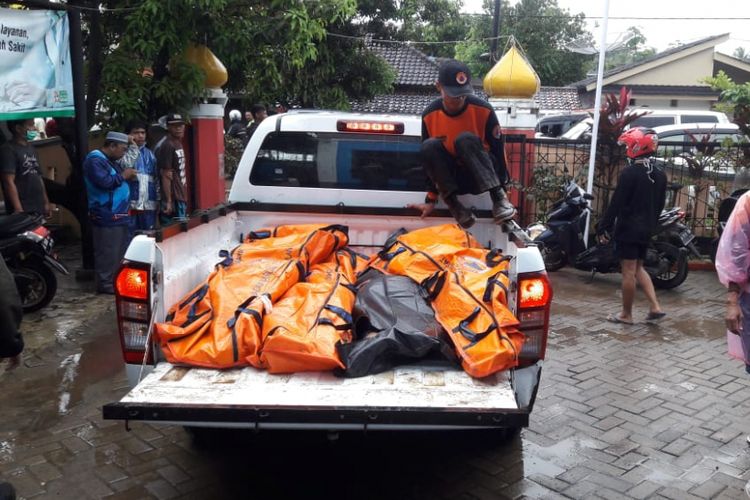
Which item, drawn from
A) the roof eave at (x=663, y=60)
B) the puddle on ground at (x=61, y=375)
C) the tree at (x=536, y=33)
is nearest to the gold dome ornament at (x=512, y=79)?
the puddle on ground at (x=61, y=375)

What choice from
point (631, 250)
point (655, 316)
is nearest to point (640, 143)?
point (631, 250)

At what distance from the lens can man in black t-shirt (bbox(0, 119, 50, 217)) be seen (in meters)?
7.20

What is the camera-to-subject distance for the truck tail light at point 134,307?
3.51 meters

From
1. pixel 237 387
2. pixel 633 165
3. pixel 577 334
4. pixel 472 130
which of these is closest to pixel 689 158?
pixel 633 165

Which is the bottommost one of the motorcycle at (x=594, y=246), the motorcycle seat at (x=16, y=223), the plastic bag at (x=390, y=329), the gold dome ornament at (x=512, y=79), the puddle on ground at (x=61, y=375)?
the puddle on ground at (x=61, y=375)

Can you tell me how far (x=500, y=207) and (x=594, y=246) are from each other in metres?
4.36

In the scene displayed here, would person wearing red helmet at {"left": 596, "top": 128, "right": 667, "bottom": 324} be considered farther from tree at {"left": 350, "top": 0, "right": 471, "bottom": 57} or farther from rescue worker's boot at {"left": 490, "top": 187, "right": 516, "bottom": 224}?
tree at {"left": 350, "top": 0, "right": 471, "bottom": 57}

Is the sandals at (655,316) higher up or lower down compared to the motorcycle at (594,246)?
lower down

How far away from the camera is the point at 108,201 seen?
7324 millimetres

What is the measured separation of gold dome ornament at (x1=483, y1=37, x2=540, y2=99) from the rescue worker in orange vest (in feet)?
17.4

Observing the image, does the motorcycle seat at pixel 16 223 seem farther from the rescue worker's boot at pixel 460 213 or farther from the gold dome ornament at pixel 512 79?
the gold dome ornament at pixel 512 79

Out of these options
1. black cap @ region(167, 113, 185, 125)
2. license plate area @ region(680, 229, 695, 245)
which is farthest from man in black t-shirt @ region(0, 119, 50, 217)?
license plate area @ region(680, 229, 695, 245)

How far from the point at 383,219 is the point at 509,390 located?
83.7 inches

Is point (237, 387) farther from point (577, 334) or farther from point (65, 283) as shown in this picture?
point (65, 283)
